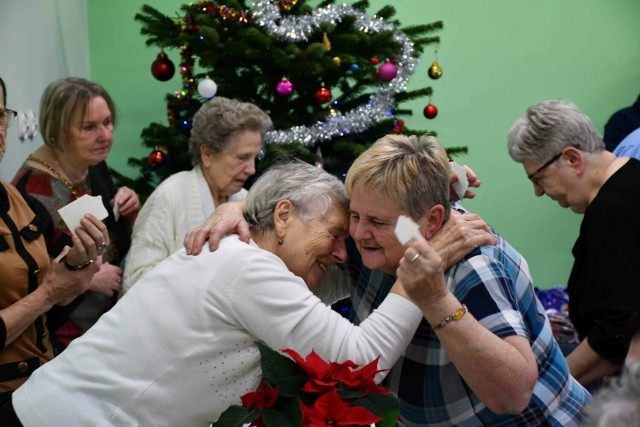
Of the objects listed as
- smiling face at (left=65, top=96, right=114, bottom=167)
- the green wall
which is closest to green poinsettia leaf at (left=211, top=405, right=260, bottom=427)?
smiling face at (left=65, top=96, right=114, bottom=167)

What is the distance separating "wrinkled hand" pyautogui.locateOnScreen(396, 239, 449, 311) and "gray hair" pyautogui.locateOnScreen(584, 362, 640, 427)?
0.68 meters

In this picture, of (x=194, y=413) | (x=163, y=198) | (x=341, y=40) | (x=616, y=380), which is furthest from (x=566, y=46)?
(x=616, y=380)

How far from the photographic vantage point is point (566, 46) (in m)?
5.61

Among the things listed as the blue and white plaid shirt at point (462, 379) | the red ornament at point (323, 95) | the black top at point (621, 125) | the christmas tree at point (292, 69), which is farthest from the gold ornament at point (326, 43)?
the black top at point (621, 125)

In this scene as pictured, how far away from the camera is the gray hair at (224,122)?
11.4 feet

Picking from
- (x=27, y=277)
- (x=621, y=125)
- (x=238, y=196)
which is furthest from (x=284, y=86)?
(x=621, y=125)

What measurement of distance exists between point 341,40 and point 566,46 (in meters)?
2.38

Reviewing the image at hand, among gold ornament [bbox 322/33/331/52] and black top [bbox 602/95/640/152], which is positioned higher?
gold ornament [bbox 322/33/331/52]

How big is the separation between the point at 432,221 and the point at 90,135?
5.64ft

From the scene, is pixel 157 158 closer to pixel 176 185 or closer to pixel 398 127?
pixel 176 185

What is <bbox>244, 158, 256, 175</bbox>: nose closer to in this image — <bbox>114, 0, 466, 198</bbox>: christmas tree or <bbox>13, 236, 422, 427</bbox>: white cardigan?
<bbox>114, 0, 466, 198</bbox>: christmas tree

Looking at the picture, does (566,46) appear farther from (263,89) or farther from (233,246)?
(233,246)

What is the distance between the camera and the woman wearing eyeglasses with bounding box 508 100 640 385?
2.63m

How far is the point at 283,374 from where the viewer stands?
5.16ft
